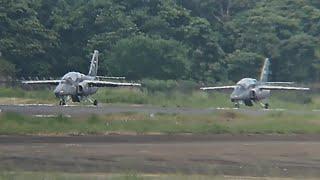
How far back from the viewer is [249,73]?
87.6 metres

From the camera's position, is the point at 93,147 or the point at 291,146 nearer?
the point at 93,147

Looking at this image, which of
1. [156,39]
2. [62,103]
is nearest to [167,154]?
[62,103]

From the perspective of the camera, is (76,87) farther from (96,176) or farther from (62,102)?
(96,176)

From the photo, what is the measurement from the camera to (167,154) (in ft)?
87.7

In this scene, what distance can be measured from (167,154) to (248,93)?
3889 centimetres

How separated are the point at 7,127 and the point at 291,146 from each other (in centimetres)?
1028

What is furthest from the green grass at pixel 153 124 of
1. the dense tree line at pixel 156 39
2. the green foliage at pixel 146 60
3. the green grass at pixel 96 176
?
the dense tree line at pixel 156 39

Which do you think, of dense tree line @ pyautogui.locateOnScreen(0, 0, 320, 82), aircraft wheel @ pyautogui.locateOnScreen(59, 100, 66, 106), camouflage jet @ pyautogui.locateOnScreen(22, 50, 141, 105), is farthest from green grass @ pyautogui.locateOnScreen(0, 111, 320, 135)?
dense tree line @ pyautogui.locateOnScreen(0, 0, 320, 82)

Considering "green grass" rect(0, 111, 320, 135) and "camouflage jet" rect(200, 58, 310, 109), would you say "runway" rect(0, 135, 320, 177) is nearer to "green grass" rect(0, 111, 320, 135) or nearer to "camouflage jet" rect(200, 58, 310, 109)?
"green grass" rect(0, 111, 320, 135)

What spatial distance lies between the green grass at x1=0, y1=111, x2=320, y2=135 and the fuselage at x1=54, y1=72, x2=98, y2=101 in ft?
59.0

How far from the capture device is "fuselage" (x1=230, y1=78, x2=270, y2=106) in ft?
213

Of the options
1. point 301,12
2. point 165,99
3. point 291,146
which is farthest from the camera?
point 301,12

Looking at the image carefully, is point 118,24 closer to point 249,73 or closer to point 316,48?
point 249,73

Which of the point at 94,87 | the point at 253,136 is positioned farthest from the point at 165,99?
the point at 253,136
